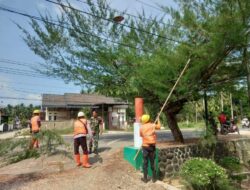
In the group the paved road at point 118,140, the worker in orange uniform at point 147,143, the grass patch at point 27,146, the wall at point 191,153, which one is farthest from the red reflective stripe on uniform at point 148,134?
the paved road at point 118,140

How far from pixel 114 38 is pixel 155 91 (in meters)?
3.53

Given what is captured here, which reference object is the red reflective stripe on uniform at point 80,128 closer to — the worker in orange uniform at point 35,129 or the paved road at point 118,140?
the worker in orange uniform at point 35,129

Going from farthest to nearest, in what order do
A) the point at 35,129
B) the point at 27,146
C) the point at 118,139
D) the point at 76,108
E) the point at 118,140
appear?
the point at 76,108
the point at 118,139
the point at 118,140
the point at 35,129
the point at 27,146

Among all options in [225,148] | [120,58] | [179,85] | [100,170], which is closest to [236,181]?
[225,148]

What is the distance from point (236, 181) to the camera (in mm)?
12539

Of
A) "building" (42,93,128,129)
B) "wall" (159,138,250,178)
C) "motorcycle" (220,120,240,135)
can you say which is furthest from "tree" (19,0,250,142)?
"building" (42,93,128,129)

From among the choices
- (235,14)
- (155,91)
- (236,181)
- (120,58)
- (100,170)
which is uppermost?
(235,14)

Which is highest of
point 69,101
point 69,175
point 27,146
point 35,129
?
point 69,101

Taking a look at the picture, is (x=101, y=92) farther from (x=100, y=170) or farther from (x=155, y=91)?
(x=100, y=170)

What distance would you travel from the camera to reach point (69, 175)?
9281 millimetres

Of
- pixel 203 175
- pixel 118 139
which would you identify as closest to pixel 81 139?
pixel 203 175

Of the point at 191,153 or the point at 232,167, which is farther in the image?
the point at 232,167

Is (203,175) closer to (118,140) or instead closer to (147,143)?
(147,143)

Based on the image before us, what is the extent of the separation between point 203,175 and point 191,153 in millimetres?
3076
